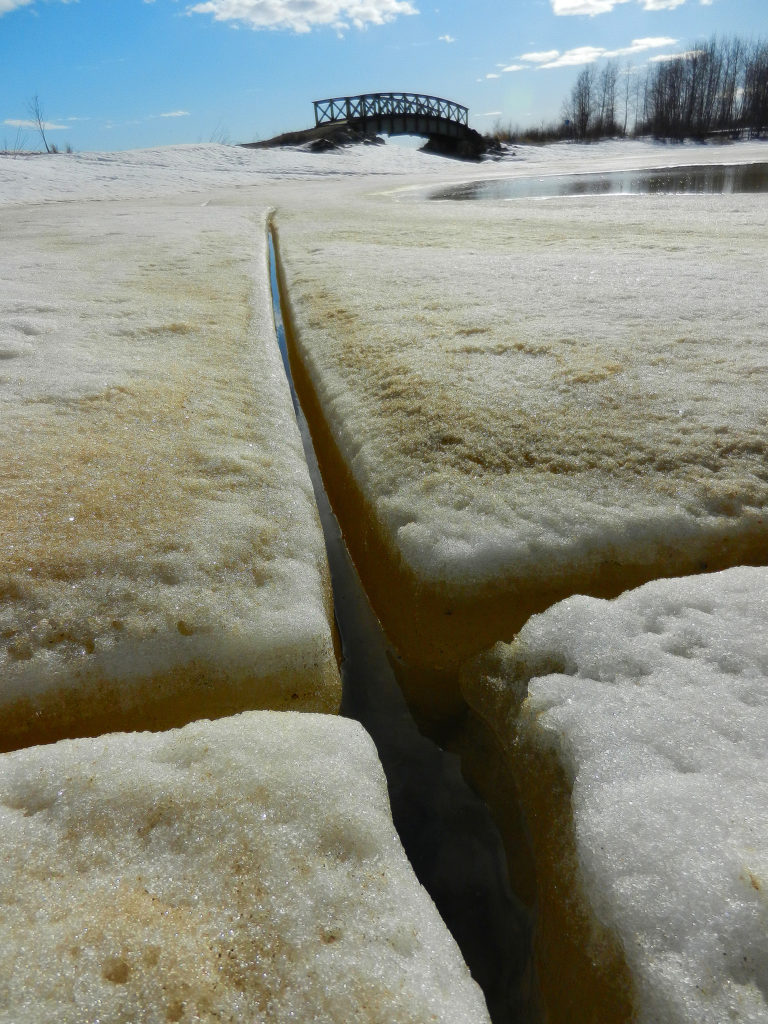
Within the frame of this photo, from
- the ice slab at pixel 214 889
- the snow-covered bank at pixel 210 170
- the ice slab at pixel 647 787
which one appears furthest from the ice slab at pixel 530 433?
the snow-covered bank at pixel 210 170

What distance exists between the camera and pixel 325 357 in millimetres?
2256

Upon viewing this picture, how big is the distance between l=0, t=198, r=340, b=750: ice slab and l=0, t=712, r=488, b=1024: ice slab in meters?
0.16

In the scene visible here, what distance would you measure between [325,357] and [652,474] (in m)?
1.21

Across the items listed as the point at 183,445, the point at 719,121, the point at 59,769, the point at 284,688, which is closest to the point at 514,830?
the point at 284,688

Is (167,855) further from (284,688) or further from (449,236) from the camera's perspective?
(449,236)

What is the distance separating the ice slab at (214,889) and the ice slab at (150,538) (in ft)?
0.51

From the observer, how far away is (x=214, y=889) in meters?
0.71

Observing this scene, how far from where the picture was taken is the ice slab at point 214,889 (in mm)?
618

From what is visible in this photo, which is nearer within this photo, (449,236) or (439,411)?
(439,411)

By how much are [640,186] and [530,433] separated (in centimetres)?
1039

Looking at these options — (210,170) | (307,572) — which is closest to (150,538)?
(307,572)

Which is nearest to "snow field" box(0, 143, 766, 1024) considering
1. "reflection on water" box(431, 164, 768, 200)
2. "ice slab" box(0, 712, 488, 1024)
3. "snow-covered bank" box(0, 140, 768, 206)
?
"ice slab" box(0, 712, 488, 1024)

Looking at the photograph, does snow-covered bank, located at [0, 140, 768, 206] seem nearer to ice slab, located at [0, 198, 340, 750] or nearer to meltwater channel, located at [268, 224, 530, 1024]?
ice slab, located at [0, 198, 340, 750]

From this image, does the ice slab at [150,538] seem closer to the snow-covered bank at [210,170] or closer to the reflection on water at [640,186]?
the reflection on water at [640,186]
